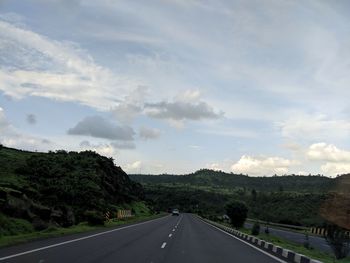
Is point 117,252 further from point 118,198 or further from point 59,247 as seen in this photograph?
point 118,198

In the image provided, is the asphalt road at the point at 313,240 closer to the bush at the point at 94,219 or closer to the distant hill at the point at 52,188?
the bush at the point at 94,219

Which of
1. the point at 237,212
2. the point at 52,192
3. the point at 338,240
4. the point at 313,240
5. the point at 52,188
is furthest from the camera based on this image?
the point at 237,212

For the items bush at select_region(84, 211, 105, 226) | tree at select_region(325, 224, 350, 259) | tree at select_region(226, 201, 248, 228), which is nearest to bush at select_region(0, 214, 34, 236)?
bush at select_region(84, 211, 105, 226)

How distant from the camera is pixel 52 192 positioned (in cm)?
5216

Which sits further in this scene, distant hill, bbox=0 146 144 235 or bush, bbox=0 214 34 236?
distant hill, bbox=0 146 144 235

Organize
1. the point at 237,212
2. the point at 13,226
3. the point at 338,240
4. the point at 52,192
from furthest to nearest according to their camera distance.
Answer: the point at 237,212
the point at 52,192
the point at 13,226
the point at 338,240

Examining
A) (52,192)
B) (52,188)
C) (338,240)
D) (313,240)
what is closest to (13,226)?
(338,240)

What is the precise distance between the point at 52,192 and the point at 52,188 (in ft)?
2.10

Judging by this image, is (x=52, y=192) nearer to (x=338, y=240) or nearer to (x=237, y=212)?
(x=237, y=212)

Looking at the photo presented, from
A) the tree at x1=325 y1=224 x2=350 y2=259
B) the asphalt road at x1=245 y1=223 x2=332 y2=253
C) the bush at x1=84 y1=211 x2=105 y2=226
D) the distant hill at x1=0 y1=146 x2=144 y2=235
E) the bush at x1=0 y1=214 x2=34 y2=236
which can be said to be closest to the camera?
the tree at x1=325 y1=224 x2=350 y2=259

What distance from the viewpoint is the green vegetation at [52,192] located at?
32844mm

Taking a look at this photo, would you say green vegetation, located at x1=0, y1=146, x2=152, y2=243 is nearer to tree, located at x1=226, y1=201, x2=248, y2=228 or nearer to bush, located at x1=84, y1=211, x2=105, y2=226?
bush, located at x1=84, y1=211, x2=105, y2=226

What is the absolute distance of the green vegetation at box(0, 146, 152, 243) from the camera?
32.8 metres

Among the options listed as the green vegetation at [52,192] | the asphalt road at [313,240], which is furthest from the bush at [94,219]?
the asphalt road at [313,240]
